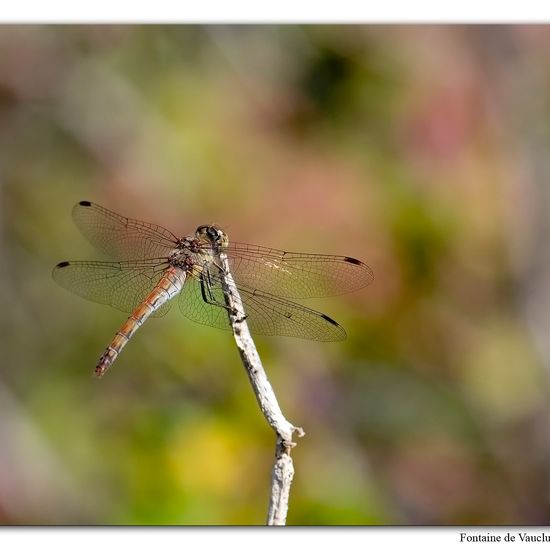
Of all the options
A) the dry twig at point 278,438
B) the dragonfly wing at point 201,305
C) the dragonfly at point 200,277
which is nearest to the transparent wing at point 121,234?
the dragonfly at point 200,277

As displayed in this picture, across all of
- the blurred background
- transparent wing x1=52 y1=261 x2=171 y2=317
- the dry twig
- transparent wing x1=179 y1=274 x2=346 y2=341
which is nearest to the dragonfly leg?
transparent wing x1=179 y1=274 x2=346 y2=341

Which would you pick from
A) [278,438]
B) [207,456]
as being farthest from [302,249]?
[278,438]

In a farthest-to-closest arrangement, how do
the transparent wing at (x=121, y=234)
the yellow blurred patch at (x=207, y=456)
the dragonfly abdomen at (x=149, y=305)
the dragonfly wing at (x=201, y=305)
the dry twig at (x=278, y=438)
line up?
the yellow blurred patch at (x=207, y=456)
the transparent wing at (x=121, y=234)
the dragonfly abdomen at (x=149, y=305)
the dragonfly wing at (x=201, y=305)
the dry twig at (x=278, y=438)

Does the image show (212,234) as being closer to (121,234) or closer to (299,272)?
(299,272)

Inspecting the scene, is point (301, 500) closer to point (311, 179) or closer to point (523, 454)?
point (523, 454)

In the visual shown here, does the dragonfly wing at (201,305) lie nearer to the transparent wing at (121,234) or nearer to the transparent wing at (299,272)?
the transparent wing at (299,272)
